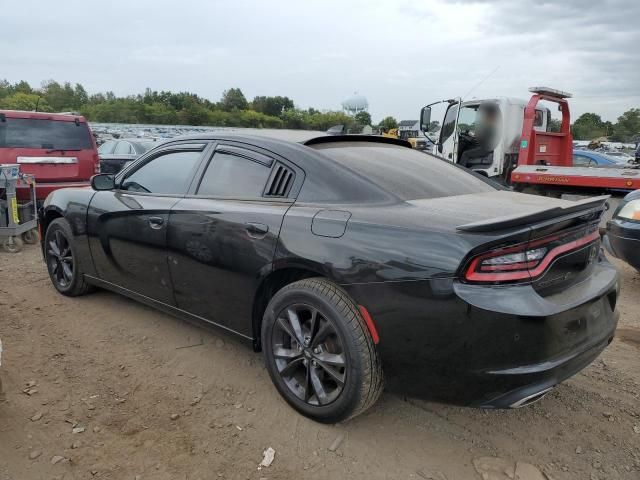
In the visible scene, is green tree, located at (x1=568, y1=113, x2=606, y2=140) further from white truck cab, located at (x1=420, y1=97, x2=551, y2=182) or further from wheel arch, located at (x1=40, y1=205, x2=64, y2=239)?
wheel arch, located at (x1=40, y1=205, x2=64, y2=239)

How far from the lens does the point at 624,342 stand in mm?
3848

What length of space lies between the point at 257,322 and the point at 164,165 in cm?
151

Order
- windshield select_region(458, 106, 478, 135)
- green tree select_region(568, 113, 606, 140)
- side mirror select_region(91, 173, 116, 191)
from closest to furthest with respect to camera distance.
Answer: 1. side mirror select_region(91, 173, 116, 191)
2. windshield select_region(458, 106, 478, 135)
3. green tree select_region(568, 113, 606, 140)

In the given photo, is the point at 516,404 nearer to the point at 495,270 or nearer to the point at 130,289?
the point at 495,270

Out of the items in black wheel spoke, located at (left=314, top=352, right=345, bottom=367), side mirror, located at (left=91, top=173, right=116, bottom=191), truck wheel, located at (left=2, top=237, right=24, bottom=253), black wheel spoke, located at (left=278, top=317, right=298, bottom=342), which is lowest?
truck wheel, located at (left=2, top=237, right=24, bottom=253)

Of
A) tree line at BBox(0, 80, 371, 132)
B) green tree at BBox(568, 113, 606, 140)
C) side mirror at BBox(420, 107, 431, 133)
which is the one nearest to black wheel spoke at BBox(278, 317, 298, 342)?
side mirror at BBox(420, 107, 431, 133)

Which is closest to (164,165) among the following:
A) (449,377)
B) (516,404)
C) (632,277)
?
(449,377)

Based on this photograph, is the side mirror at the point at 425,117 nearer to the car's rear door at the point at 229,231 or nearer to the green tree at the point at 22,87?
the car's rear door at the point at 229,231

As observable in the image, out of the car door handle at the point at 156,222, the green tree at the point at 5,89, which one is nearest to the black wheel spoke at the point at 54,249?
the car door handle at the point at 156,222

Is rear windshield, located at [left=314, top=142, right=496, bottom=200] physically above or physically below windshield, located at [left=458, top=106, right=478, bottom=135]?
below

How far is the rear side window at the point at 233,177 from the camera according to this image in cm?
308

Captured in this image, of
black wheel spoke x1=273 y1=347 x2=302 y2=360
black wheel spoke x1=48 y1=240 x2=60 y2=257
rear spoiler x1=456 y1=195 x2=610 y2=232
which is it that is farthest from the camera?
black wheel spoke x1=48 y1=240 x2=60 y2=257

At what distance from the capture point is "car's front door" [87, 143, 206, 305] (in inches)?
137

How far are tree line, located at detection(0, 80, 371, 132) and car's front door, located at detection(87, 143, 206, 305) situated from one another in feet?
212
